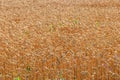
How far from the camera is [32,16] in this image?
552 inches

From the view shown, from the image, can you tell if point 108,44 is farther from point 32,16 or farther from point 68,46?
point 32,16

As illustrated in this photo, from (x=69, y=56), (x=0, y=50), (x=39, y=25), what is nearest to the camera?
(x=69, y=56)

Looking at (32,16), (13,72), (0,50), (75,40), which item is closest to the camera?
(13,72)

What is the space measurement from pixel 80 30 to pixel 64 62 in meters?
3.62

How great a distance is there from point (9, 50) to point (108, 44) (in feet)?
6.91

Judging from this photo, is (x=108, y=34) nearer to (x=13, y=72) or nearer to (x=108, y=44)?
(x=108, y=44)

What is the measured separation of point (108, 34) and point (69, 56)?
7.54 feet

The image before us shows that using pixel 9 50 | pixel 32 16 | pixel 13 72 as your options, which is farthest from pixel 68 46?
pixel 32 16

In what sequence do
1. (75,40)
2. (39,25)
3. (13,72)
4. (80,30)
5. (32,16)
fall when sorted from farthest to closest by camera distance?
(32,16)
(39,25)
(80,30)
(75,40)
(13,72)

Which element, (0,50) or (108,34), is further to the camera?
(108,34)

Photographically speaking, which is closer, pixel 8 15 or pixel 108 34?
pixel 108 34

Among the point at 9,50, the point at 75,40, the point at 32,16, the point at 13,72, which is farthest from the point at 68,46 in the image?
the point at 32,16

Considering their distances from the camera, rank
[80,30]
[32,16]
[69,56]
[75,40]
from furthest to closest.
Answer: [32,16], [80,30], [75,40], [69,56]

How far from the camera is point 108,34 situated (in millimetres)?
9422
